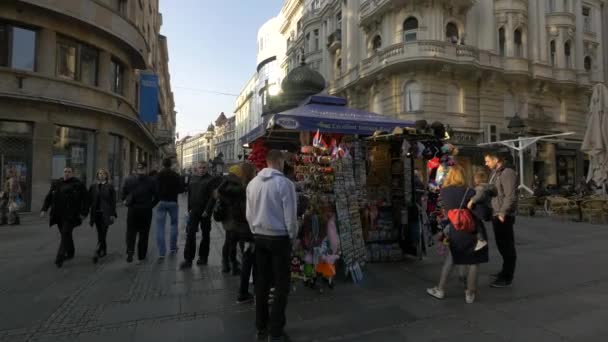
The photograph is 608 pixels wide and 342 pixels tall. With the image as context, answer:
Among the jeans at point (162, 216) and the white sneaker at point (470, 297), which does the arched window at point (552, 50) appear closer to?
the white sneaker at point (470, 297)

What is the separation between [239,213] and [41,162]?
13389 millimetres

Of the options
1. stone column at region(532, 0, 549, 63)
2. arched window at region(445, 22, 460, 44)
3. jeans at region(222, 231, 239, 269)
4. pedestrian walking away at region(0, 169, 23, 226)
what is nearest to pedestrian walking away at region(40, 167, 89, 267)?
jeans at region(222, 231, 239, 269)

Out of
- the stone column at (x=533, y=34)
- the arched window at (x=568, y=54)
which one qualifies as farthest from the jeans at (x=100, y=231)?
the arched window at (x=568, y=54)

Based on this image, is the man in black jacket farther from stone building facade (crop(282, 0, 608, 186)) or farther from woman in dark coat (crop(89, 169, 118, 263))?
stone building facade (crop(282, 0, 608, 186))

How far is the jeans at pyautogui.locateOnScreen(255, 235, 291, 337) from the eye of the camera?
3512mm

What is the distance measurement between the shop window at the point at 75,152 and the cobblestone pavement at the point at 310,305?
9.19m

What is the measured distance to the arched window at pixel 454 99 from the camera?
2136 cm

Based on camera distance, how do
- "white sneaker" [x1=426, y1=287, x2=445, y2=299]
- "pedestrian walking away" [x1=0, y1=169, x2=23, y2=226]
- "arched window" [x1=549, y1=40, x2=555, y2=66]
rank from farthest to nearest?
"arched window" [x1=549, y1=40, x2=555, y2=66]
"pedestrian walking away" [x1=0, y1=169, x2=23, y2=226]
"white sneaker" [x1=426, y1=287, x2=445, y2=299]

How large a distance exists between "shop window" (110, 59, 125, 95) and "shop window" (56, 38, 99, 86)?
1429 millimetres

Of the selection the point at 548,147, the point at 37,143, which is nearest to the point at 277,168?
the point at 37,143

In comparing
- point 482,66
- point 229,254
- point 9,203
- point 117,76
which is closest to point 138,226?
point 229,254

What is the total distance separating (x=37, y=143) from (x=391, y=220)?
572 inches

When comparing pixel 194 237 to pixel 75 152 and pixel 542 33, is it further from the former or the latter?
pixel 542 33

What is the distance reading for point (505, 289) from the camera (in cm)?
514
